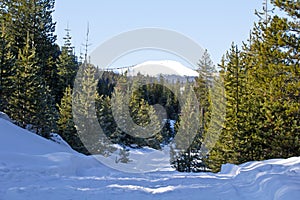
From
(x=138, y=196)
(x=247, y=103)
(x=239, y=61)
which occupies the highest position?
(x=239, y=61)

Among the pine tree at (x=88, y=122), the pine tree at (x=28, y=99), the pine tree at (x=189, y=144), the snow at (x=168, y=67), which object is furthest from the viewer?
the snow at (x=168, y=67)

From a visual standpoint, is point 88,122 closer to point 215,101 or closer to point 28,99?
point 28,99

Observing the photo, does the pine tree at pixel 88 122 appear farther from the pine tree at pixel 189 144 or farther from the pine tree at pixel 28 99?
the pine tree at pixel 189 144

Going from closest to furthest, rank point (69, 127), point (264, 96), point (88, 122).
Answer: point (264, 96) < point (88, 122) < point (69, 127)

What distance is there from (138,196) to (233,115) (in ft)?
57.2

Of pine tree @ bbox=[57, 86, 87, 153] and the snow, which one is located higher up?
the snow

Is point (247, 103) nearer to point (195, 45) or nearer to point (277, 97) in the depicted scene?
point (195, 45)

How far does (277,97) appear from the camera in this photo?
40.5 feet

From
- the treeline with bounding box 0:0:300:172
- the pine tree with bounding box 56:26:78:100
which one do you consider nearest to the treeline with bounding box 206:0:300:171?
the treeline with bounding box 0:0:300:172

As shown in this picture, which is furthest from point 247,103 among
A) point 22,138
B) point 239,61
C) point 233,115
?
point 22,138

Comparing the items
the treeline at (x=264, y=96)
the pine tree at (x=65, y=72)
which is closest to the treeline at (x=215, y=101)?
the treeline at (x=264, y=96)

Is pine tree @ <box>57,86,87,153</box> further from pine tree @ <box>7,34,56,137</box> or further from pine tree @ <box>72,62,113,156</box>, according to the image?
pine tree @ <box>7,34,56,137</box>

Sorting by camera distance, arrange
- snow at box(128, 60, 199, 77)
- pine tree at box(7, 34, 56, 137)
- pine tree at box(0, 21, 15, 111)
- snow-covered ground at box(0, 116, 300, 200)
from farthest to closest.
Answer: snow at box(128, 60, 199, 77) → pine tree at box(7, 34, 56, 137) → pine tree at box(0, 21, 15, 111) → snow-covered ground at box(0, 116, 300, 200)

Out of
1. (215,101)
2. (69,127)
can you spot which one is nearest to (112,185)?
(215,101)
